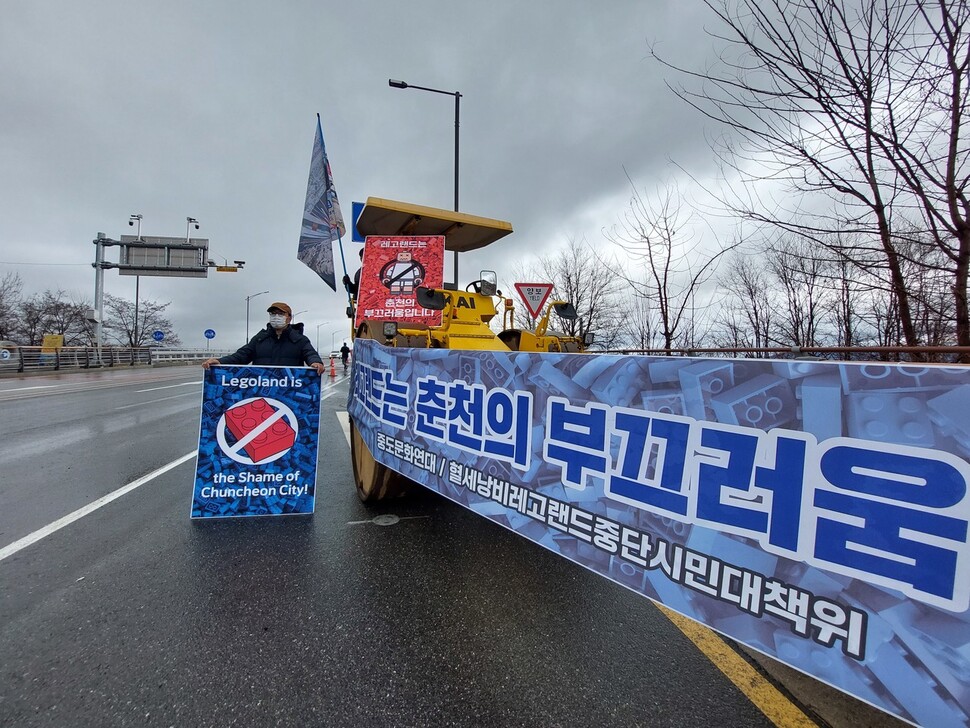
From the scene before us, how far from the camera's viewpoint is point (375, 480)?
13.4ft

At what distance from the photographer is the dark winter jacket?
463cm

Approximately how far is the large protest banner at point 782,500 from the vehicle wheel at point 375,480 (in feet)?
6.87

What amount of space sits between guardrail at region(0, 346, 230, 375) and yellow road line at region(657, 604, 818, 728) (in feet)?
104

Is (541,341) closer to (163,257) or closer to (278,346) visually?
(278,346)

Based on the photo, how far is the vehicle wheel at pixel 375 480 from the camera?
4.05 metres

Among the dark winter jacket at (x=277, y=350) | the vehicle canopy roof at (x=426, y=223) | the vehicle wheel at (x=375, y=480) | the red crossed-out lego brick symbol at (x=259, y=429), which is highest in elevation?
the vehicle canopy roof at (x=426, y=223)

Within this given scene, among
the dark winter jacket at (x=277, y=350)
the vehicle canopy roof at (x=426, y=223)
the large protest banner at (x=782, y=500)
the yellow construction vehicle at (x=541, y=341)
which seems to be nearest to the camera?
the large protest banner at (x=782, y=500)

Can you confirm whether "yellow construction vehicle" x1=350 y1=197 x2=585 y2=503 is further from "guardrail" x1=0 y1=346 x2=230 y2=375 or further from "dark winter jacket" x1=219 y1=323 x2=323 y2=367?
"guardrail" x1=0 y1=346 x2=230 y2=375

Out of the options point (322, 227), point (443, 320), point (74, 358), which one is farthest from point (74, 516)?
point (74, 358)

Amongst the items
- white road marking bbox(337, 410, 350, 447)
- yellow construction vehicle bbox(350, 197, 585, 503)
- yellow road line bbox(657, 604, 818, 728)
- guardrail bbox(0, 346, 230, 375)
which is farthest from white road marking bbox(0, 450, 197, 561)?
guardrail bbox(0, 346, 230, 375)

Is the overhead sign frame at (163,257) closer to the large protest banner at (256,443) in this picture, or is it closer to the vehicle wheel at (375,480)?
the large protest banner at (256,443)

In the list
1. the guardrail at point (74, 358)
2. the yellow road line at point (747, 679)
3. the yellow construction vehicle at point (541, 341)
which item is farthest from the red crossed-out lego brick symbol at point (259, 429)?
the guardrail at point (74, 358)

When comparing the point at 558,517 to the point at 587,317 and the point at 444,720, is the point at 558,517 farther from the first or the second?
the point at 587,317

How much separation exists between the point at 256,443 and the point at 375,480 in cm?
118
